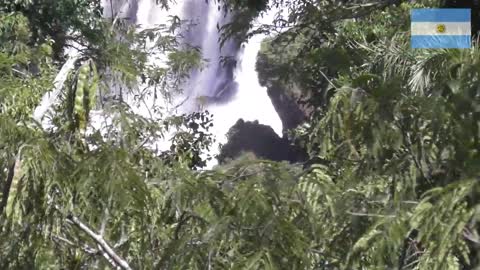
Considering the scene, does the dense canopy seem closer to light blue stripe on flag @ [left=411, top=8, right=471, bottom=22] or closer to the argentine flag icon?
the argentine flag icon

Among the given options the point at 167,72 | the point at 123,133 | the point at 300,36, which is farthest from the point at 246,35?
the point at 123,133

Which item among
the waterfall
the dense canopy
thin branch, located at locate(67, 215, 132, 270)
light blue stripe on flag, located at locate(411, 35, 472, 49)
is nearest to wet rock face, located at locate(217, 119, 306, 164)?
the waterfall

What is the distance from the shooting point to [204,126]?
8719 millimetres

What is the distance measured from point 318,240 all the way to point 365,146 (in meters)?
0.31

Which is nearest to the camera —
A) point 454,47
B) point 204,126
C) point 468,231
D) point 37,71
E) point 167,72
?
point 468,231

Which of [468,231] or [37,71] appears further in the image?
[37,71]

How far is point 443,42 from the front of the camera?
251 centimetres

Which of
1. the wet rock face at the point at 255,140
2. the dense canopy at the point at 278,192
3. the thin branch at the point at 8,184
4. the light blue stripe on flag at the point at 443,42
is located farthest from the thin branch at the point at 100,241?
the wet rock face at the point at 255,140

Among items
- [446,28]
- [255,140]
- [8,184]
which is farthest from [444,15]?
[255,140]

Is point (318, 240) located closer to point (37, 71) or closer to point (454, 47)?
point (454, 47)

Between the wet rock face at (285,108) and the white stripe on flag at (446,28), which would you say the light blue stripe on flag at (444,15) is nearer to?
the white stripe on flag at (446,28)

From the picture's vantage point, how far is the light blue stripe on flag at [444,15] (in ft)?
9.84

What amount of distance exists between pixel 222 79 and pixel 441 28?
11.4 meters

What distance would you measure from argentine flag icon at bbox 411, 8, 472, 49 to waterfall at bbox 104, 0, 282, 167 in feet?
25.3
